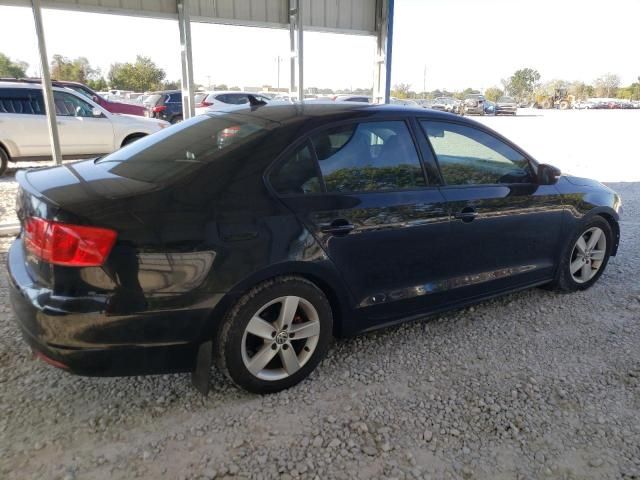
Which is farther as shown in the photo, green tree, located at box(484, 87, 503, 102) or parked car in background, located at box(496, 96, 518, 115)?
green tree, located at box(484, 87, 503, 102)

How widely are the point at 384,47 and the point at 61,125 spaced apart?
21.6 feet

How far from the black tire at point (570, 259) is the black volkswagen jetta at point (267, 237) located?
39 centimetres

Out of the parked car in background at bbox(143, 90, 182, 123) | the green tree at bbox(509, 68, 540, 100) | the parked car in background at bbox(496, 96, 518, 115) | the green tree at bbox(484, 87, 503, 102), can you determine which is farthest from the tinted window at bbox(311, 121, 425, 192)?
the green tree at bbox(509, 68, 540, 100)

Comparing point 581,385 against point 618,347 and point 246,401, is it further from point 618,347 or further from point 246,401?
point 246,401

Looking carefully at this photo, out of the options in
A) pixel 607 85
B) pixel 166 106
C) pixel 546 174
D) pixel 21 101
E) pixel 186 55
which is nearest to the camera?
pixel 546 174

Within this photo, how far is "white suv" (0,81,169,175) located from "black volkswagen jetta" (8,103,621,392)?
782cm

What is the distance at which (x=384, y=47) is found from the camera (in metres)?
7.63

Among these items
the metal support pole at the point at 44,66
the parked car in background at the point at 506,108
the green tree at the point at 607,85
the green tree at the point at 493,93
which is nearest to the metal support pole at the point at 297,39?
the metal support pole at the point at 44,66

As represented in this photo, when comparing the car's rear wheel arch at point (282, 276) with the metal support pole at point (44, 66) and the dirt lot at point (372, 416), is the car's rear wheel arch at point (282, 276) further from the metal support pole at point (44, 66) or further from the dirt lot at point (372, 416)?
the metal support pole at point (44, 66)

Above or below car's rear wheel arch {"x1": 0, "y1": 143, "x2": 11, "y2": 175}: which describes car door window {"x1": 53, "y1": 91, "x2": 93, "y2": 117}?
above

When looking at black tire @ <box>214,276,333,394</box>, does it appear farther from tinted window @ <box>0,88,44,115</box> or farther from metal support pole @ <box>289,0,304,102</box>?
tinted window @ <box>0,88,44,115</box>

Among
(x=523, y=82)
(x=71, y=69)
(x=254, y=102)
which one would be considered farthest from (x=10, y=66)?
(x=523, y=82)

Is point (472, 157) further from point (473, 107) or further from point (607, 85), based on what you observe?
point (607, 85)

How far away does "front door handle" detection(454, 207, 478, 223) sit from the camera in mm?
3244
